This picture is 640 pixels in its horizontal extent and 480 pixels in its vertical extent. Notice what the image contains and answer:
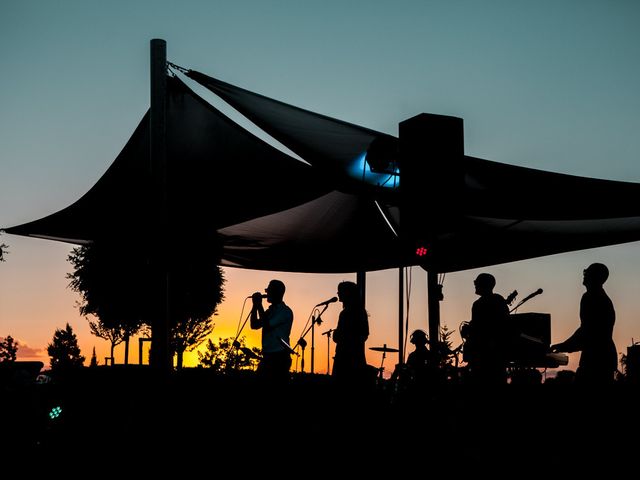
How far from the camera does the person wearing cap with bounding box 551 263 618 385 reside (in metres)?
5.55

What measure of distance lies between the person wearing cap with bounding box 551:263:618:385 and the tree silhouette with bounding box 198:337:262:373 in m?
6.71

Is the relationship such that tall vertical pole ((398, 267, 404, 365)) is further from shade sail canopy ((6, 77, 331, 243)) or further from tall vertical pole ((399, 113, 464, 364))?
tall vertical pole ((399, 113, 464, 364))

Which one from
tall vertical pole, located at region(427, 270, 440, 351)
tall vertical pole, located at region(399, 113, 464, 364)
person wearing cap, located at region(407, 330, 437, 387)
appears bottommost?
person wearing cap, located at region(407, 330, 437, 387)

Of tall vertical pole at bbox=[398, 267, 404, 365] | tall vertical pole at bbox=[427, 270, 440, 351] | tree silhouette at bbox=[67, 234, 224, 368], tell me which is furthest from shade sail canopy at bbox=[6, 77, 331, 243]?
tree silhouette at bbox=[67, 234, 224, 368]

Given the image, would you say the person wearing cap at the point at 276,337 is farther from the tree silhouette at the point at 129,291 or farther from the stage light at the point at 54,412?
the tree silhouette at the point at 129,291

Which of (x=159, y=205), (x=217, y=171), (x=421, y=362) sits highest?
(x=217, y=171)

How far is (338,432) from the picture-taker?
5.84 meters

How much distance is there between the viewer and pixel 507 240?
8070 millimetres

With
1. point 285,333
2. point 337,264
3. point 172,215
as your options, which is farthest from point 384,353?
point 172,215

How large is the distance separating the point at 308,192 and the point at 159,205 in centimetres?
130

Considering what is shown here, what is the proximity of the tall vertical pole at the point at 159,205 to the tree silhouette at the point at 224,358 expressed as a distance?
213 inches

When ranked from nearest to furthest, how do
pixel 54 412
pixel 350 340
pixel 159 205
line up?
pixel 54 412, pixel 159 205, pixel 350 340

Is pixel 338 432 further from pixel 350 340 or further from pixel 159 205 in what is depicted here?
pixel 159 205

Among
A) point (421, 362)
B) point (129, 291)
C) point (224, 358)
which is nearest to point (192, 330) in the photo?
point (129, 291)
